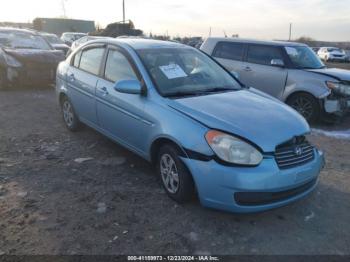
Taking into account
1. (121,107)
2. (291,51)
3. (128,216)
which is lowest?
(128,216)

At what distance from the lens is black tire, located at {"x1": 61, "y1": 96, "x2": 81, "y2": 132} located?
20.7ft

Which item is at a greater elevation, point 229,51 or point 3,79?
point 229,51

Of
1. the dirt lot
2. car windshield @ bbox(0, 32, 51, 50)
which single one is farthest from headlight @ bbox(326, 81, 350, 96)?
car windshield @ bbox(0, 32, 51, 50)

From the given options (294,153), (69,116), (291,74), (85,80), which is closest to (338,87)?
(291,74)

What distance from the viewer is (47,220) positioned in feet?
12.1

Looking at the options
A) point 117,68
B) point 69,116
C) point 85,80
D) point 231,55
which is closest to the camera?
point 117,68

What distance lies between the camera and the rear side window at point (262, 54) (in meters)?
8.33

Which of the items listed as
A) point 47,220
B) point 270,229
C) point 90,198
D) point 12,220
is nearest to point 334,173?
point 270,229

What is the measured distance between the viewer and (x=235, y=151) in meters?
3.43

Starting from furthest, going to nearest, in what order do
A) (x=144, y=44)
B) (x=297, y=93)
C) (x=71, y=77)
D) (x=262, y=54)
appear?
(x=262, y=54) → (x=297, y=93) → (x=71, y=77) → (x=144, y=44)

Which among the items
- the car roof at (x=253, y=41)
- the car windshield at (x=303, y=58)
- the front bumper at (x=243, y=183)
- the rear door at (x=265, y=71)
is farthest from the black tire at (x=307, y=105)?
the front bumper at (x=243, y=183)

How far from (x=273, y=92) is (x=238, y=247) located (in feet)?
18.2

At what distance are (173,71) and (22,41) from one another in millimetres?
8398

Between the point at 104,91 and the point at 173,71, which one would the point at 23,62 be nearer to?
the point at 104,91
